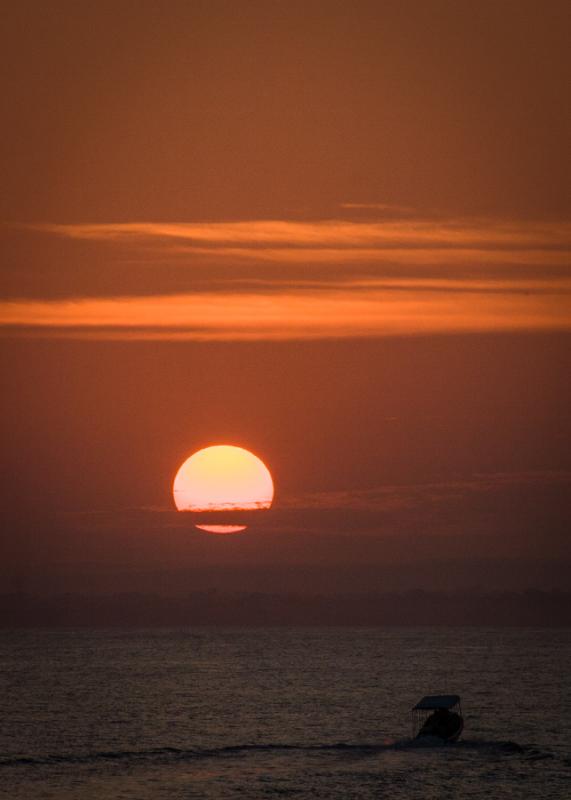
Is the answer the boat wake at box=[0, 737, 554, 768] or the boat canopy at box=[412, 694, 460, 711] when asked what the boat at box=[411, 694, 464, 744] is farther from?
the boat wake at box=[0, 737, 554, 768]

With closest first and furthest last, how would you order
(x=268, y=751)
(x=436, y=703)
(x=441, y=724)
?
(x=436, y=703) < (x=268, y=751) < (x=441, y=724)

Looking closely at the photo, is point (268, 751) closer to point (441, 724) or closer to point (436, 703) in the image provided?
point (436, 703)

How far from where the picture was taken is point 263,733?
161500mm

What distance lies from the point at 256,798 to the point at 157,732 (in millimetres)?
55692

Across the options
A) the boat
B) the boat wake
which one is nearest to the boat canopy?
the boat

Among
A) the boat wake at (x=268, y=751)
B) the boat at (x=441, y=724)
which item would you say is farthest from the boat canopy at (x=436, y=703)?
the boat wake at (x=268, y=751)

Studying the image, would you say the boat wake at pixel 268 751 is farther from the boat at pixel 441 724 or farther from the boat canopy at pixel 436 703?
the boat canopy at pixel 436 703

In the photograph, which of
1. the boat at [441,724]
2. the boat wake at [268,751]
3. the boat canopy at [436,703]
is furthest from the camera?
the boat at [441,724]

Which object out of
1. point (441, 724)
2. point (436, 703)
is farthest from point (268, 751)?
point (441, 724)

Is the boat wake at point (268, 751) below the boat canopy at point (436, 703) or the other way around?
below

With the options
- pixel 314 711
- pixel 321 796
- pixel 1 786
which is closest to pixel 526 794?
pixel 321 796

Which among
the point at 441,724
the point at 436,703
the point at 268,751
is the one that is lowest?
the point at 268,751

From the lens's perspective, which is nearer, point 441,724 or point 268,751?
point 268,751

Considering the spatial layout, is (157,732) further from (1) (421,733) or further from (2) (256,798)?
(2) (256,798)
